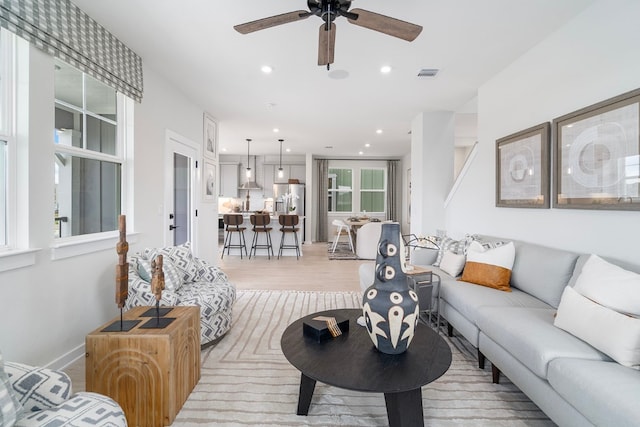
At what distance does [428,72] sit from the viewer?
3.47 m

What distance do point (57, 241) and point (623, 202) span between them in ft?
13.3

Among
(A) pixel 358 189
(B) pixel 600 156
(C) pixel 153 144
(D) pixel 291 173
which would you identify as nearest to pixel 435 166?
(B) pixel 600 156

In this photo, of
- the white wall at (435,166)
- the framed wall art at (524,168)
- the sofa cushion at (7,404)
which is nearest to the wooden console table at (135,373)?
the sofa cushion at (7,404)

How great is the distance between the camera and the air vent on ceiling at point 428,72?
3396mm

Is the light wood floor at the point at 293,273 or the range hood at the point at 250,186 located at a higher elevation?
the range hood at the point at 250,186

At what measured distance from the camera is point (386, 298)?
157 centimetres

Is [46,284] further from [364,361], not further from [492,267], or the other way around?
[492,267]

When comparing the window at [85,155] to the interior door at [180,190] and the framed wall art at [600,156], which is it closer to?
the interior door at [180,190]

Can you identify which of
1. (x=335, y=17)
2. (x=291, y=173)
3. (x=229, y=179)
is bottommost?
(x=229, y=179)

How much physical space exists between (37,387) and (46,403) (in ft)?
0.24

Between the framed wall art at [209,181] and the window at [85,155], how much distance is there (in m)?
1.89

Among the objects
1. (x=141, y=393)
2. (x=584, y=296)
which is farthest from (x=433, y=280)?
(x=141, y=393)

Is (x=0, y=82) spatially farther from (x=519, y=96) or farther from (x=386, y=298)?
(x=519, y=96)

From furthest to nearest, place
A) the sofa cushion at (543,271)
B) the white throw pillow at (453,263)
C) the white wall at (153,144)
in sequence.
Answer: the white wall at (153,144), the white throw pillow at (453,263), the sofa cushion at (543,271)
